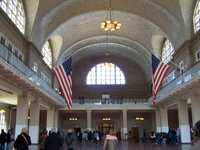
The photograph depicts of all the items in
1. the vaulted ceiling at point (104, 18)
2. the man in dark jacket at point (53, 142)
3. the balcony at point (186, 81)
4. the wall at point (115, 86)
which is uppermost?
the vaulted ceiling at point (104, 18)

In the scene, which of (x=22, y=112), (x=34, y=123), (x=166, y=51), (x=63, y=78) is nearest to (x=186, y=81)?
(x=63, y=78)

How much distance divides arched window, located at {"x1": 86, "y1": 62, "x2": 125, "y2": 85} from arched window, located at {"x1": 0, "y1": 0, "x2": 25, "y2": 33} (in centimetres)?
2364

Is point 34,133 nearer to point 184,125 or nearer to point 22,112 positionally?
point 22,112

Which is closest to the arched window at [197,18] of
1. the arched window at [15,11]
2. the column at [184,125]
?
the column at [184,125]

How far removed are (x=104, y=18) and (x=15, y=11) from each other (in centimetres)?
1157

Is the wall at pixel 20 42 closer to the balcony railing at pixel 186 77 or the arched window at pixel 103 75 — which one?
the balcony railing at pixel 186 77

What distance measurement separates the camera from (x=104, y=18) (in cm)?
2994

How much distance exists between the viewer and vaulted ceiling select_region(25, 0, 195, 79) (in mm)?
22953

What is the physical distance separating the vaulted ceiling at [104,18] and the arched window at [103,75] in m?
6.86

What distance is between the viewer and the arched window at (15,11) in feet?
62.1

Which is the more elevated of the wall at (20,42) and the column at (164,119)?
the wall at (20,42)

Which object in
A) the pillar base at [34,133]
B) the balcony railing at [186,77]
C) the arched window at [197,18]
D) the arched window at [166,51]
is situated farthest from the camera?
the arched window at [166,51]

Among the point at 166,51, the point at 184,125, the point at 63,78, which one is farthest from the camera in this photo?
the point at 166,51

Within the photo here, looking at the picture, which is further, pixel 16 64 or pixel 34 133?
pixel 34 133
